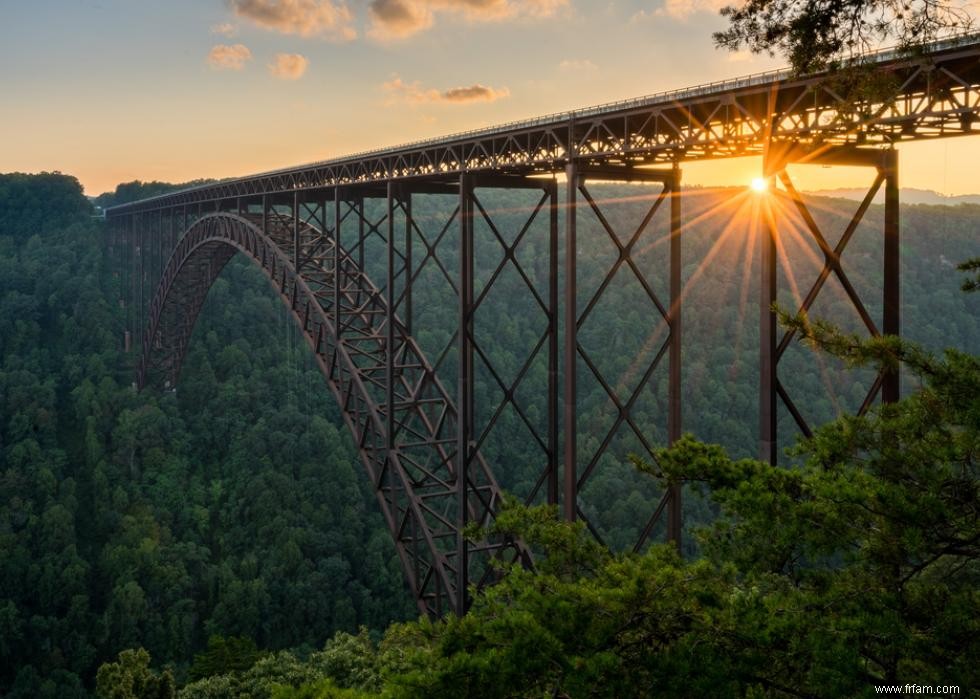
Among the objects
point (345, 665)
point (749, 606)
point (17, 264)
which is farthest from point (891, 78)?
point (17, 264)

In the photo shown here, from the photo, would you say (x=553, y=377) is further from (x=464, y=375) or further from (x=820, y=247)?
(x=820, y=247)

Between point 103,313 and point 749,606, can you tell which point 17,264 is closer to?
point 103,313

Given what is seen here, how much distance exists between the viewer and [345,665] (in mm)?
20094

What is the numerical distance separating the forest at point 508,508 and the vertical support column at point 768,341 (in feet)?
4.23

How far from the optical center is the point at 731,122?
35.9 ft

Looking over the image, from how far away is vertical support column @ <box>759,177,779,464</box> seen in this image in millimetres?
9445

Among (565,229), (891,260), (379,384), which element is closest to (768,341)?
(891,260)

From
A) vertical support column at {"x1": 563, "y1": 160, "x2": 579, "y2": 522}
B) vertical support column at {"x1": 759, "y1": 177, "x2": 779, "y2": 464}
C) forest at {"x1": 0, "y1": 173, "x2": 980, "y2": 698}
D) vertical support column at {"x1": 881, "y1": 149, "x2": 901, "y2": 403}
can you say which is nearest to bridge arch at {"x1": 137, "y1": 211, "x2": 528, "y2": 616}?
forest at {"x1": 0, "y1": 173, "x2": 980, "y2": 698}

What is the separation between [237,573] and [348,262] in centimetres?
2423

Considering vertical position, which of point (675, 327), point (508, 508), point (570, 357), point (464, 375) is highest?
point (675, 327)

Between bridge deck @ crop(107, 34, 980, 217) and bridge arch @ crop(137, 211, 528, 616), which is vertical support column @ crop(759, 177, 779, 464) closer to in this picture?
bridge deck @ crop(107, 34, 980, 217)

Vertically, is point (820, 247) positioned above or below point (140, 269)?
below

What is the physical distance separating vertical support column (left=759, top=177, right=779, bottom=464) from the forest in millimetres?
1290

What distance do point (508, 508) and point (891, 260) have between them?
18.2ft
